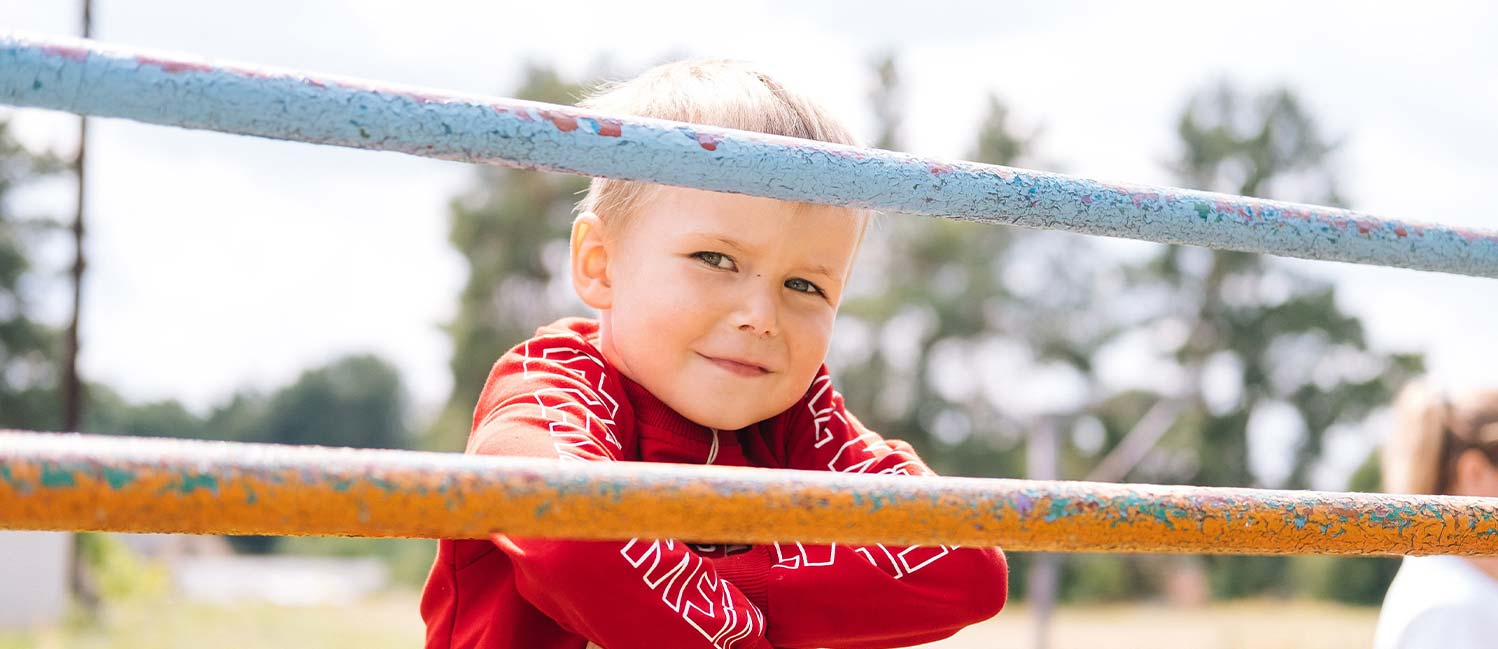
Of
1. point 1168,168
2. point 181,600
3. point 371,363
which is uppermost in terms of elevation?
point 1168,168

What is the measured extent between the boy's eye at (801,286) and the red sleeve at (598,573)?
25 centimetres

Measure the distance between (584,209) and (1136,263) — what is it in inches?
946

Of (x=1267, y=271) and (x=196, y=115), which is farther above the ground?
(x=196, y=115)

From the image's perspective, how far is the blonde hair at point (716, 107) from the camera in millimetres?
1481

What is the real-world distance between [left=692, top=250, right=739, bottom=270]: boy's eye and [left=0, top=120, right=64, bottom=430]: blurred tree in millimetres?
25888

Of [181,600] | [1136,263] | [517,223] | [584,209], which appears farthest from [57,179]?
[584,209]

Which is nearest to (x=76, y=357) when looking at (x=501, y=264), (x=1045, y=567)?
(x=1045, y=567)

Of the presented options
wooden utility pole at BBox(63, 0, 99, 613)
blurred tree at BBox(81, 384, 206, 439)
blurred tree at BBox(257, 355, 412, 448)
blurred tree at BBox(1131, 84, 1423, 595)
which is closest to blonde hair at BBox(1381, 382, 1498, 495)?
wooden utility pole at BBox(63, 0, 99, 613)

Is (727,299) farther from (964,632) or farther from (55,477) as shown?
(964,632)

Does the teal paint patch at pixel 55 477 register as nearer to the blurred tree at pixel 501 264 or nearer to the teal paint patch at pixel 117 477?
the teal paint patch at pixel 117 477

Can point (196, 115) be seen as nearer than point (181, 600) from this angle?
Yes

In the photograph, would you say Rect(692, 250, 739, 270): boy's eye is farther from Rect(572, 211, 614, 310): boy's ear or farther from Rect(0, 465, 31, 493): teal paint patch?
Rect(0, 465, 31, 493): teal paint patch

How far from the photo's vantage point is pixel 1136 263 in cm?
2450

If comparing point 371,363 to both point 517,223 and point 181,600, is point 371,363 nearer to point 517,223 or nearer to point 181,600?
point 517,223
